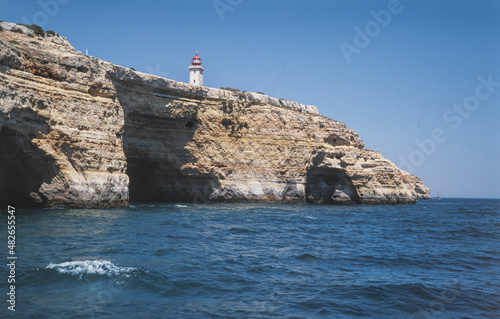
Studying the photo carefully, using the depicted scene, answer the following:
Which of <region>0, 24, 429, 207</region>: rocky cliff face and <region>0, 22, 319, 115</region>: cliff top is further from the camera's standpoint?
<region>0, 22, 319, 115</region>: cliff top

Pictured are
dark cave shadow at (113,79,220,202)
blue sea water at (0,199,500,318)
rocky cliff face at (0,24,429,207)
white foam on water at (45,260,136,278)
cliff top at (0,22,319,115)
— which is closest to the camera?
blue sea water at (0,199,500,318)

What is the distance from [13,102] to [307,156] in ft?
100

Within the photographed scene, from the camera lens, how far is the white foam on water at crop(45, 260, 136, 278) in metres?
9.79

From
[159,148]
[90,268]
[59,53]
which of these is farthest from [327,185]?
[90,268]

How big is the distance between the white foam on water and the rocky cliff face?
15736 millimetres

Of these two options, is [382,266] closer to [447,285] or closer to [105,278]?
[447,285]

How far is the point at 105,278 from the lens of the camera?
9.52 metres

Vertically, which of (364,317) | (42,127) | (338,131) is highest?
(338,131)

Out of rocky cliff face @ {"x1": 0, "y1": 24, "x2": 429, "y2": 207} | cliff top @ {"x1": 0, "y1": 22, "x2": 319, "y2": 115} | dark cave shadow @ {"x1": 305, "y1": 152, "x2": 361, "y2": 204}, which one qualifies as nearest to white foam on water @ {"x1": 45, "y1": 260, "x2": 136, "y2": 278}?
rocky cliff face @ {"x1": 0, "y1": 24, "x2": 429, "y2": 207}

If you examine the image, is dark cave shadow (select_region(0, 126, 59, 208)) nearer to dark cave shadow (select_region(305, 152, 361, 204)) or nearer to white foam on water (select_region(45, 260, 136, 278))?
white foam on water (select_region(45, 260, 136, 278))

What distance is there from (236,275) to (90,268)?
3599 mm

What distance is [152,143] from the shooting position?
39.8 meters

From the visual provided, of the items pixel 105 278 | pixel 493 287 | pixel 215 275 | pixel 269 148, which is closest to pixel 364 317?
pixel 215 275

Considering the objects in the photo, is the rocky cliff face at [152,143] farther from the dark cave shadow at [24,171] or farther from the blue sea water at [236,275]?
the blue sea water at [236,275]
